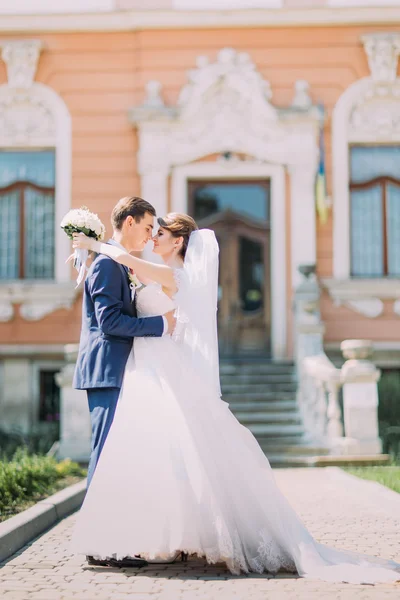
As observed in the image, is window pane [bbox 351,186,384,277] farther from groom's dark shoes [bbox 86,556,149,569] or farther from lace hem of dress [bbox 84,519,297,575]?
groom's dark shoes [bbox 86,556,149,569]

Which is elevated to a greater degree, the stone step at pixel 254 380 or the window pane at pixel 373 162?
the window pane at pixel 373 162

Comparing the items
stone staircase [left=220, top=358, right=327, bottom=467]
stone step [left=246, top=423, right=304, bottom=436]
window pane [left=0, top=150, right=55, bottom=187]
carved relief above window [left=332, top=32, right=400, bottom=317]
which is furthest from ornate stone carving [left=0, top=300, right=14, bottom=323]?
carved relief above window [left=332, top=32, right=400, bottom=317]

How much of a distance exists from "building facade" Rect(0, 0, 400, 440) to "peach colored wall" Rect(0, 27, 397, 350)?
2 cm

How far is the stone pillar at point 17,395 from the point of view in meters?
14.0

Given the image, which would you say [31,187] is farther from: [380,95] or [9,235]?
[380,95]

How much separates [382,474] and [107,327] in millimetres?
4848

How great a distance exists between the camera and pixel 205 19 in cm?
1424

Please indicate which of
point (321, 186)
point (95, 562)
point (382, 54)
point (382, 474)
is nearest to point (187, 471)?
point (95, 562)

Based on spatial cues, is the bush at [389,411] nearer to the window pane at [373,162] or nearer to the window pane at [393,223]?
the window pane at [393,223]

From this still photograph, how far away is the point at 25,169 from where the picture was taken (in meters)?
14.8

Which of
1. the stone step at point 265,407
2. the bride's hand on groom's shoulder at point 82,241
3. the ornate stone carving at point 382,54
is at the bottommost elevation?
the stone step at point 265,407

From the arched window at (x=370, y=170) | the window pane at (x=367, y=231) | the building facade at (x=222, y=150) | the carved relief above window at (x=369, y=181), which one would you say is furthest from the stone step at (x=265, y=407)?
the window pane at (x=367, y=231)

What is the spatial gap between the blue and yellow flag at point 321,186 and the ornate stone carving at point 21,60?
4602mm

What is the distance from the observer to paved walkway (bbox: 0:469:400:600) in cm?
442
